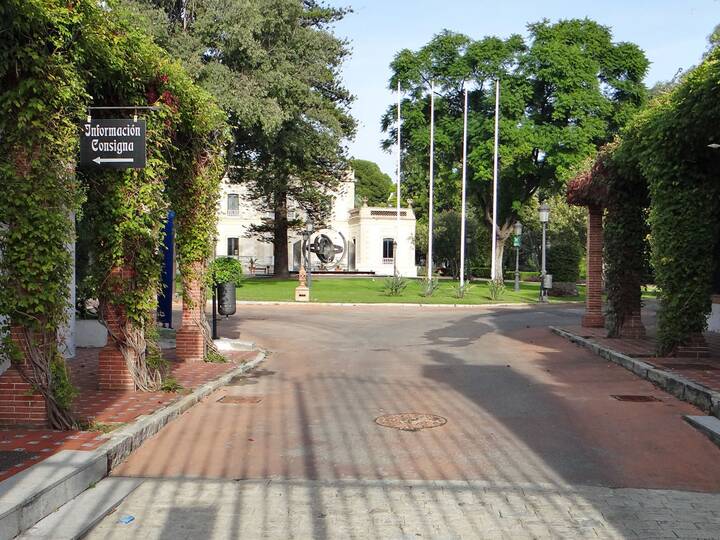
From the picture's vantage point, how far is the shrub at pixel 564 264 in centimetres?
3478

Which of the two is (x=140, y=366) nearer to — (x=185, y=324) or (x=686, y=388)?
(x=185, y=324)

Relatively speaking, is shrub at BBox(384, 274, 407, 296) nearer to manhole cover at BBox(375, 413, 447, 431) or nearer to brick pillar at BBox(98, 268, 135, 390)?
brick pillar at BBox(98, 268, 135, 390)

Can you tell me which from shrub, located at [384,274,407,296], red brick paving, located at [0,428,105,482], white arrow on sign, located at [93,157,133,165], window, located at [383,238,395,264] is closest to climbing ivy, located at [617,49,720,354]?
white arrow on sign, located at [93,157,133,165]

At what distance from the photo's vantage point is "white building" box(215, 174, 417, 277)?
2315 inches

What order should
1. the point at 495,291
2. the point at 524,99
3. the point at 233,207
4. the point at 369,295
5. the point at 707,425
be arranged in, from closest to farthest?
the point at 707,425
the point at 495,291
the point at 369,295
the point at 524,99
the point at 233,207

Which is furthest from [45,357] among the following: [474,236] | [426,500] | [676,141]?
[474,236]

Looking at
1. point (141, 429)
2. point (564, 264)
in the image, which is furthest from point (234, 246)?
point (141, 429)

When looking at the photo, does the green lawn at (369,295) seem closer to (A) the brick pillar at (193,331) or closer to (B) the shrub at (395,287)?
(B) the shrub at (395,287)

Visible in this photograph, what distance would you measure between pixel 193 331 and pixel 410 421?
17.0 feet

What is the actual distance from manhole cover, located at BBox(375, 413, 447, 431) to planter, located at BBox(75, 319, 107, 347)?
7866 mm

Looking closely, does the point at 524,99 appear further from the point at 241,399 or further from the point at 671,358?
the point at 241,399

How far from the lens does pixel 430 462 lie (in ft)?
20.1

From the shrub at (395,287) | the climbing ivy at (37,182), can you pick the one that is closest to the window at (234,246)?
the shrub at (395,287)

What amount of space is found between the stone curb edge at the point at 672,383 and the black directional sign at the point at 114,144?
23.2ft
